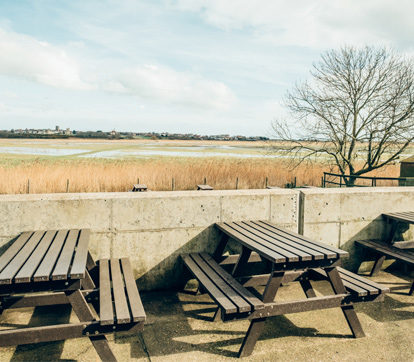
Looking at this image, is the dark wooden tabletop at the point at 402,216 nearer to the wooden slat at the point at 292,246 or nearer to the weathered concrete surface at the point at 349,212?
the weathered concrete surface at the point at 349,212

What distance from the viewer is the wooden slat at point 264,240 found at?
331 cm

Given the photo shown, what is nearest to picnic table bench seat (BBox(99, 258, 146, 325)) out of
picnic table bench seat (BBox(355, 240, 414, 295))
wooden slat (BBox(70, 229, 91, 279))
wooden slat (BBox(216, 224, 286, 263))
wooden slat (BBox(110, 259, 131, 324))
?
wooden slat (BBox(110, 259, 131, 324))

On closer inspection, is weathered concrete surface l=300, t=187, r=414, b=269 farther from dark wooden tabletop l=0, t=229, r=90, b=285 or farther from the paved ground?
dark wooden tabletop l=0, t=229, r=90, b=285

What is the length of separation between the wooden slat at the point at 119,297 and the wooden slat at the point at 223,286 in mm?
883

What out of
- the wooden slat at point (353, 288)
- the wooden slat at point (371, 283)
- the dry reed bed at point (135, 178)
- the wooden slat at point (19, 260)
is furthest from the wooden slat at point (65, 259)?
the dry reed bed at point (135, 178)

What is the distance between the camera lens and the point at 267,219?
16.4 ft

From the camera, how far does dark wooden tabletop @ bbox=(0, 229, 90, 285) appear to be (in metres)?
2.84

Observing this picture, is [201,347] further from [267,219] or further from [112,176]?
[112,176]

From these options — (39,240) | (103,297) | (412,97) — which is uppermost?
(412,97)

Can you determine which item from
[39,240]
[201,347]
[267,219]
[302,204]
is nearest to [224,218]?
[267,219]

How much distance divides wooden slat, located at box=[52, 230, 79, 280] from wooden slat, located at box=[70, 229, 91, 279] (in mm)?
44

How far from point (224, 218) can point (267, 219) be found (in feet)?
1.96

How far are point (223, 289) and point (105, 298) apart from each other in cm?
106

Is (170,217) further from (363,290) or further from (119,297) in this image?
(363,290)
